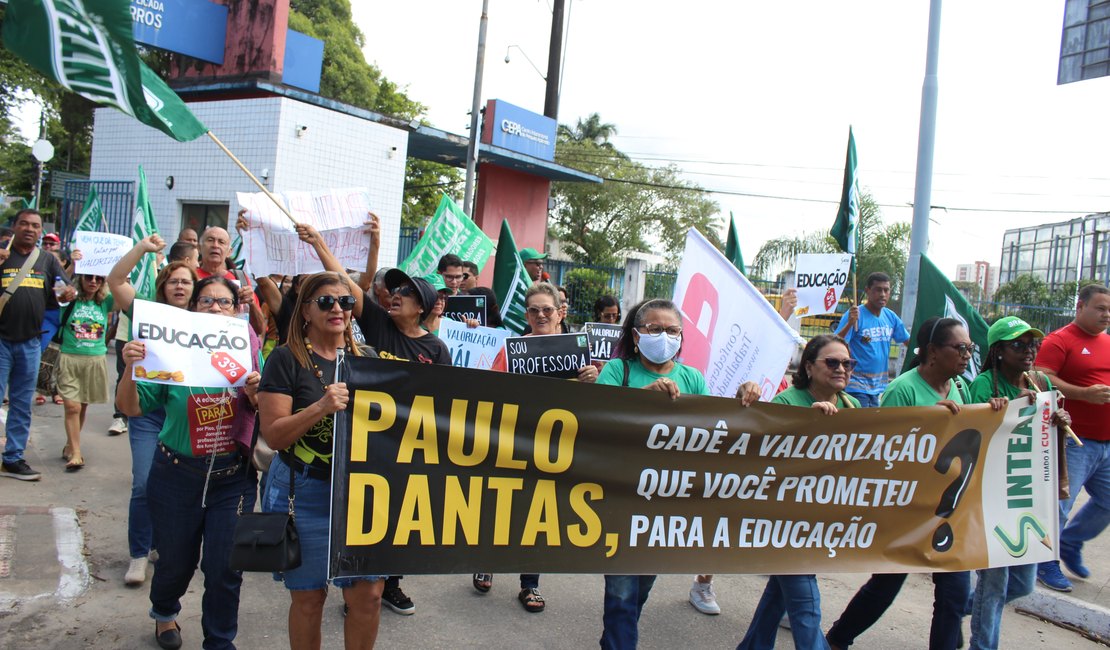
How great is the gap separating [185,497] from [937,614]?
365 cm

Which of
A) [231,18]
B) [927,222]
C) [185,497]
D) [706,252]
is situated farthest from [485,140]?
[185,497]

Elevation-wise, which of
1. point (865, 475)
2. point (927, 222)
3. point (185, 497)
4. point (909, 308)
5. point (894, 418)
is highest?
point (927, 222)

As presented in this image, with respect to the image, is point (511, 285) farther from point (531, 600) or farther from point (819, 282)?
point (531, 600)

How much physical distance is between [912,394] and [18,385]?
642 cm

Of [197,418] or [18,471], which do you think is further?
[18,471]

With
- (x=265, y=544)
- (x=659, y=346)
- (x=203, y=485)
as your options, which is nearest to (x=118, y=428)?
(x=203, y=485)

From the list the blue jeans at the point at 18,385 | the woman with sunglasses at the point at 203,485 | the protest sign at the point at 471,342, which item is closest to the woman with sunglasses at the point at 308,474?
the woman with sunglasses at the point at 203,485

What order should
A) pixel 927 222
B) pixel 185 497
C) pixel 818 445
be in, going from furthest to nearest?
1. pixel 927 222
2. pixel 818 445
3. pixel 185 497

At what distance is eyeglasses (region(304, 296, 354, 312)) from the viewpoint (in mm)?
3480

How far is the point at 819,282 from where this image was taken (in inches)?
332

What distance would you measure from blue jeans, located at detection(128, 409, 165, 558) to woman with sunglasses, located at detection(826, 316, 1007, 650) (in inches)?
149

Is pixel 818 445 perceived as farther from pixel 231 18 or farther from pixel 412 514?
pixel 231 18

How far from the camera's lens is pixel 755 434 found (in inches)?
157

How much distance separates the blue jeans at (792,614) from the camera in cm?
373
